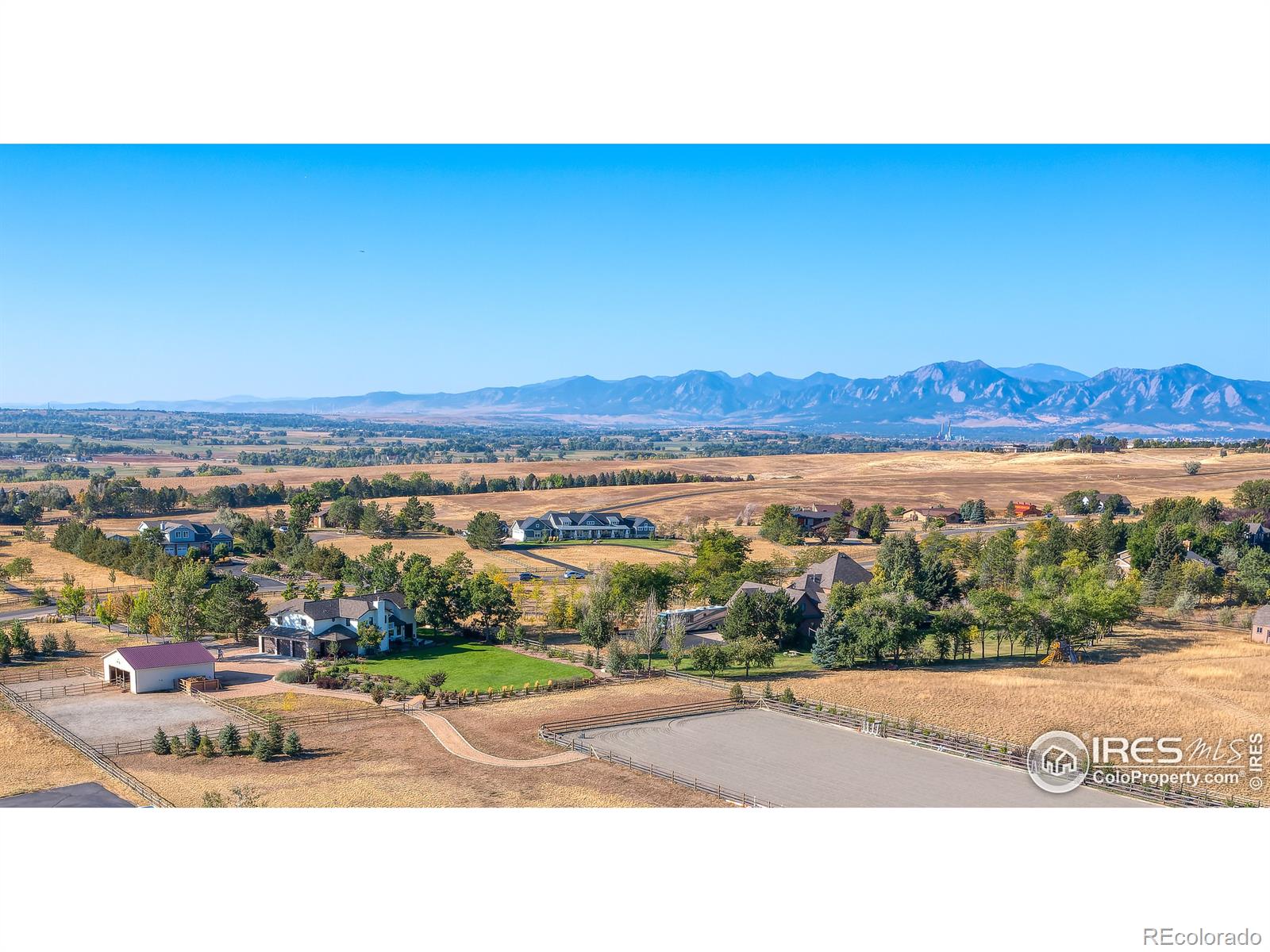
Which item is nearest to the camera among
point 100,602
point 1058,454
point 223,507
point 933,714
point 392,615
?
point 933,714

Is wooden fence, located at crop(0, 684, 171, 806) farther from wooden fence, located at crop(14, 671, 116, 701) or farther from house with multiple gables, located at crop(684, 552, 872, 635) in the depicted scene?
house with multiple gables, located at crop(684, 552, 872, 635)

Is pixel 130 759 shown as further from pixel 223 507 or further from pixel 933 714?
pixel 223 507

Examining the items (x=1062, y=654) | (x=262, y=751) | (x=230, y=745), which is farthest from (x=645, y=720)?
(x=1062, y=654)

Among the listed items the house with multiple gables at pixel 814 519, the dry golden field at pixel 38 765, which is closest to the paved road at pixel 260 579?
the dry golden field at pixel 38 765

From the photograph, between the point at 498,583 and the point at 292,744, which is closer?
the point at 292,744

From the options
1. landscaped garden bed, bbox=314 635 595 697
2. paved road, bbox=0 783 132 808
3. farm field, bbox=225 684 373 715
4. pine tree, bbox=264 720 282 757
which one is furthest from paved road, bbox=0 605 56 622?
paved road, bbox=0 783 132 808

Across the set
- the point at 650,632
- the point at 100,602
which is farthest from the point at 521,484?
the point at 650,632
